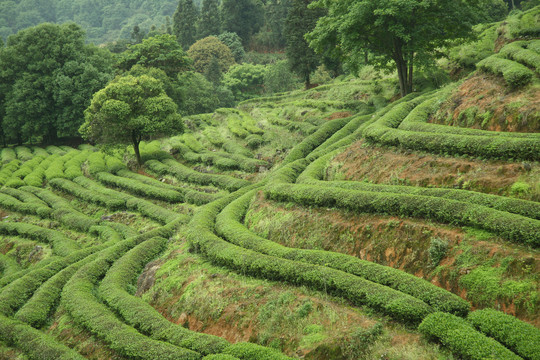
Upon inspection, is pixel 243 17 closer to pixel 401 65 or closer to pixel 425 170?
pixel 401 65

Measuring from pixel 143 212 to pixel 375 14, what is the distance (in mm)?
19506

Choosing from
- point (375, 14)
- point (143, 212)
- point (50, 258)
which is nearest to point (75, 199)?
point (143, 212)

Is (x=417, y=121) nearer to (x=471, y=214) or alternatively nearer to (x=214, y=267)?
(x=471, y=214)

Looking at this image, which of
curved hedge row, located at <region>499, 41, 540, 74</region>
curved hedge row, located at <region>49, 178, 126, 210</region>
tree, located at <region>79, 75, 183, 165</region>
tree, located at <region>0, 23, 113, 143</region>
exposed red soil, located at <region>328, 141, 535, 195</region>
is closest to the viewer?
exposed red soil, located at <region>328, 141, 535, 195</region>

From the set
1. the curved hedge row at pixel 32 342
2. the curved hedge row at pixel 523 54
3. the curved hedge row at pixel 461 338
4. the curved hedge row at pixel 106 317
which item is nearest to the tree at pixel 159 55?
the curved hedge row at pixel 106 317

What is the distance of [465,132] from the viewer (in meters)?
15.8

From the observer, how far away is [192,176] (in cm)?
3125

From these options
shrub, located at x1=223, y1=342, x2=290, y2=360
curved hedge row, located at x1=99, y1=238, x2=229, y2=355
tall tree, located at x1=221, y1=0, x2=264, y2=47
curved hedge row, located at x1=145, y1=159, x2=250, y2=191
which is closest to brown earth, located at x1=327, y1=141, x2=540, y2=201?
shrub, located at x1=223, y1=342, x2=290, y2=360

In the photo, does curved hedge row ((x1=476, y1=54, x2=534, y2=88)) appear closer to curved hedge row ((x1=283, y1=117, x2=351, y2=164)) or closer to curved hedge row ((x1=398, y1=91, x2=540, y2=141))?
curved hedge row ((x1=398, y1=91, x2=540, y2=141))

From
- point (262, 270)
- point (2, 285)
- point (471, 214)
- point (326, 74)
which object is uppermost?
point (326, 74)

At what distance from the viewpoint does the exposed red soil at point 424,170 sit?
13.1 metres

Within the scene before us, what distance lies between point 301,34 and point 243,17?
48.4m

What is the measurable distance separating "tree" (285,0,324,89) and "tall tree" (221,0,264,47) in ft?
147

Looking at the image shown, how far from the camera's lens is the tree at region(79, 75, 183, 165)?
34.6 metres
